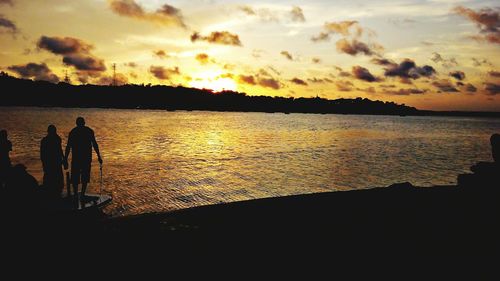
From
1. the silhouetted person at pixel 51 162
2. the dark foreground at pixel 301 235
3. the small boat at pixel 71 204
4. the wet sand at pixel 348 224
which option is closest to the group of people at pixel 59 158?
the silhouetted person at pixel 51 162

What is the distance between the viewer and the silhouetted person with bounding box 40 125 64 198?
10886 millimetres

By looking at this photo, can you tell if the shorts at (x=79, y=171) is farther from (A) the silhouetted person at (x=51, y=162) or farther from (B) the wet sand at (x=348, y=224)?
(B) the wet sand at (x=348, y=224)

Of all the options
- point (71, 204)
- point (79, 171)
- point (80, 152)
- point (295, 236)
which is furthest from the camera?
point (79, 171)

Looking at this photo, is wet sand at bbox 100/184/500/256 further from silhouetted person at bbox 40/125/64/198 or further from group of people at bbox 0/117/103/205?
silhouetted person at bbox 40/125/64/198

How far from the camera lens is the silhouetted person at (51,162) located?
10.9 metres

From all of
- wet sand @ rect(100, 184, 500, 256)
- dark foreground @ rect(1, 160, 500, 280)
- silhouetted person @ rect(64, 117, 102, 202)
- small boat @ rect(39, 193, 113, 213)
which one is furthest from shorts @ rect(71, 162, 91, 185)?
wet sand @ rect(100, 184, 500, 256)

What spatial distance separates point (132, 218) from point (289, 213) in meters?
3.77

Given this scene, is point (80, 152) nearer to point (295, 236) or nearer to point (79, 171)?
point (79, 171)

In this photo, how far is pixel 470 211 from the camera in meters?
8.54

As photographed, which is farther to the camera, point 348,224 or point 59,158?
point 59,158

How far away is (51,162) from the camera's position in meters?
11.0

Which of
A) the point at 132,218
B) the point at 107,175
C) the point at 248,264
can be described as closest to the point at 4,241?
the point at 132,218

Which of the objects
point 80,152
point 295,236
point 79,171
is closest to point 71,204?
point 79,171

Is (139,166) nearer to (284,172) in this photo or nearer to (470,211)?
(284,172)
